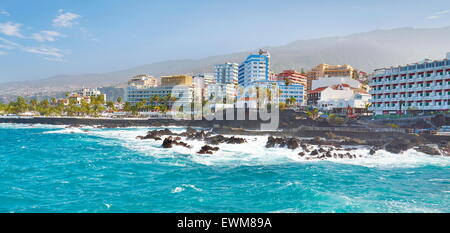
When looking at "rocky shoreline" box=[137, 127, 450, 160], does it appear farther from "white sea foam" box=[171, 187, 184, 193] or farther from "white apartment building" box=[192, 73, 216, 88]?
"white apartment building" box=[192, 73, 216, 88]

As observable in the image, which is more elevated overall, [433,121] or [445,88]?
[445,88]

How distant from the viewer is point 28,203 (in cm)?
1545

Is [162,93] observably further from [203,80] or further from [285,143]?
[285,143]

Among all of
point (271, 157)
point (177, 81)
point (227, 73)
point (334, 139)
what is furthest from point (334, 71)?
point (271, 157)

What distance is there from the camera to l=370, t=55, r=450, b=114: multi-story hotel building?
165 feet

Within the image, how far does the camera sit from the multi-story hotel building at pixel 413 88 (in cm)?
5034

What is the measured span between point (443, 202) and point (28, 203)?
74.9 ft

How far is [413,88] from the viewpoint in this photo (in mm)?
54219

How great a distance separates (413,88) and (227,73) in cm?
9782

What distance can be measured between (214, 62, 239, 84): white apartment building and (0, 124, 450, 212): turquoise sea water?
4469 inches

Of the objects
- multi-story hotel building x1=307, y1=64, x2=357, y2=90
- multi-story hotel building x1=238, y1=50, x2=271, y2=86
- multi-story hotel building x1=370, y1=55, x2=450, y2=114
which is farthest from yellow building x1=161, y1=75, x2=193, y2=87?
multi-story hotel building x1=370, y1=55, x2=450, y2=114
